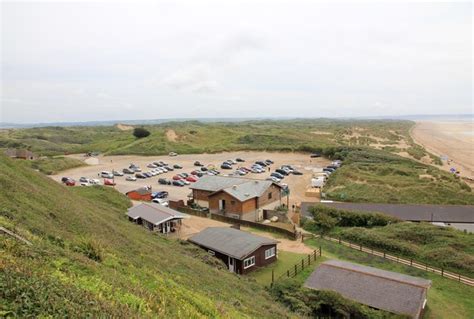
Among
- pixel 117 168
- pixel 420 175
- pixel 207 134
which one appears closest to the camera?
pixel 420 175

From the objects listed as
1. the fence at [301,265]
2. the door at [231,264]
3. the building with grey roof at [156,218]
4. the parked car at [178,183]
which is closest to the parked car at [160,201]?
the building with grey roof at [156,218]

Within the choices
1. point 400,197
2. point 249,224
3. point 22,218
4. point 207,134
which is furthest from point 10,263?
point 207,134

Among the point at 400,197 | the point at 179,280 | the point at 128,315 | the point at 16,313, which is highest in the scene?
the point at 16,313

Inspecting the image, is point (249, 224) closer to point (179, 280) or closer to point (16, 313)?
point (179, 280)

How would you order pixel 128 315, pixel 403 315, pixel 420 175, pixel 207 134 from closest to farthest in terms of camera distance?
pixel 128 315, pixel 403 315, pixel 420 175, pixel 207 134

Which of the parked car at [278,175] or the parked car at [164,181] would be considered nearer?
the parked car at [164,181]

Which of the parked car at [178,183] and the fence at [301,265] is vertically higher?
the parked car at [178,183]

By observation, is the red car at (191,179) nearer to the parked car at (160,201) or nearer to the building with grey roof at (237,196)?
the parked car at (160,201)
